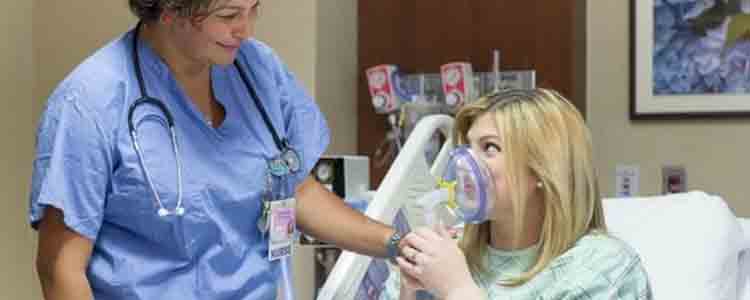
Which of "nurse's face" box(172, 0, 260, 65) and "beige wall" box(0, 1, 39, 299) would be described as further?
"beige wall" box(0, 1, 39, 299)

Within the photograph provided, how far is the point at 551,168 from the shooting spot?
1.46m

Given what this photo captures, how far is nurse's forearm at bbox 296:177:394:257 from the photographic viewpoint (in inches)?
67.8

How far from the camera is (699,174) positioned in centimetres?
312

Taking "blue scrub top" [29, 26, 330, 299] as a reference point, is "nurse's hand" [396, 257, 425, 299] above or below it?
below

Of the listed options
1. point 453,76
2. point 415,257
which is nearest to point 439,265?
point 415,257

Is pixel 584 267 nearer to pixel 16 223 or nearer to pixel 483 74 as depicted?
pixel 483 74

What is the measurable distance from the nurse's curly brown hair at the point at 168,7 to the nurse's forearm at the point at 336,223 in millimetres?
461

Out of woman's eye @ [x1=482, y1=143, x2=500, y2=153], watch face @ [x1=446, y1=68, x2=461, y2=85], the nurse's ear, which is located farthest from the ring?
watch face @ [x1=446, y1=68, x2=461, y2=85]

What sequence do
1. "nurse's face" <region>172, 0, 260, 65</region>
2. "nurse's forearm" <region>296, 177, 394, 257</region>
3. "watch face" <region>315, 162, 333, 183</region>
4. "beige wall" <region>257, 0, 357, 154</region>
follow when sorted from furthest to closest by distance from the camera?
"beige wall" <region>257, 0, 357, 154</region> → "watch face" <region>315, 162, 333, 183</region> → "nurse's forearm" <region>296, 177, 394, 257</region> → "nurse's face" <region>172, 0, 260, 65</region>

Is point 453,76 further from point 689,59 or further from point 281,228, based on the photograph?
point 281,228

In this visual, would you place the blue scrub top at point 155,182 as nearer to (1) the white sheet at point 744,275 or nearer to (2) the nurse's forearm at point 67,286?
(2) the nurse's forearm at point 67,286

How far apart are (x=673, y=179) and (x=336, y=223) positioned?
1.75 meters

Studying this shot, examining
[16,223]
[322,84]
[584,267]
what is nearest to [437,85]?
[322,84]

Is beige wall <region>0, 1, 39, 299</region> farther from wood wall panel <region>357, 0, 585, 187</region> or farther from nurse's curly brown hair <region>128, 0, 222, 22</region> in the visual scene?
nurse's curly brown hair <region>128, 0, 222, 22</region>
